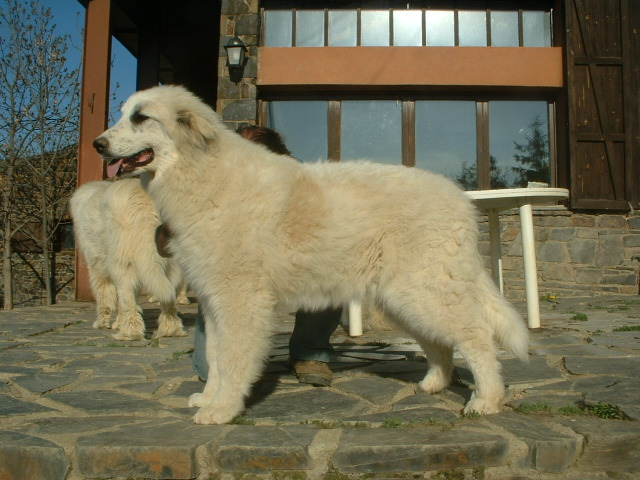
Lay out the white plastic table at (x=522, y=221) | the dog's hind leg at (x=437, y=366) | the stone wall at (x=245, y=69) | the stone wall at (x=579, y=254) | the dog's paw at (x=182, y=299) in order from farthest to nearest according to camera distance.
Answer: the stone wall at (x=245, y=69), the stone wall at (x=579, y=254), the dog's paw at (x=182, y=299), the white plastic table at (x=522, y=221), the dog's hind leg at (x=437, y=366)

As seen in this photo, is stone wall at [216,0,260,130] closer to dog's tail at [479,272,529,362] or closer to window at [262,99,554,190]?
window at [262,99,554,190]

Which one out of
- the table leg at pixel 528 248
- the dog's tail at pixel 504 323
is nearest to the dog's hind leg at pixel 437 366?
the dog's tail at pixel 504 323

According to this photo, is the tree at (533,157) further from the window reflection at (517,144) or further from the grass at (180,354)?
the grass at (180,354)

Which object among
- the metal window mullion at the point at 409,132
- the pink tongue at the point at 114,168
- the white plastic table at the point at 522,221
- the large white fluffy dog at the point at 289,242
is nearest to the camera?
the large white fluffy dog at the point at 289,242

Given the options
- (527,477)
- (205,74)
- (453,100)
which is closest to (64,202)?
(205,74)

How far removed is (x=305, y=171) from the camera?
10.5ft

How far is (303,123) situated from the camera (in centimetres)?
1045

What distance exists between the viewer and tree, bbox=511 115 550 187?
1036 centimetres

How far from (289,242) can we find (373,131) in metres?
7.67

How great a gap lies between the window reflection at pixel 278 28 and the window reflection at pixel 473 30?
2896 millimetres

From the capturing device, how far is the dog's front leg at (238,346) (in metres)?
2.87

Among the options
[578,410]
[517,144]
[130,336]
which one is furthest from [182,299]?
[578,410]

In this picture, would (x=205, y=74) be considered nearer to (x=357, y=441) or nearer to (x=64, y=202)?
(x=64, y=202)

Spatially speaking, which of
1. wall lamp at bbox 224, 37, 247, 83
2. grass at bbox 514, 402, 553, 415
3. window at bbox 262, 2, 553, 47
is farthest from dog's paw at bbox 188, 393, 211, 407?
window at bbox 262, 2, 553, 47
